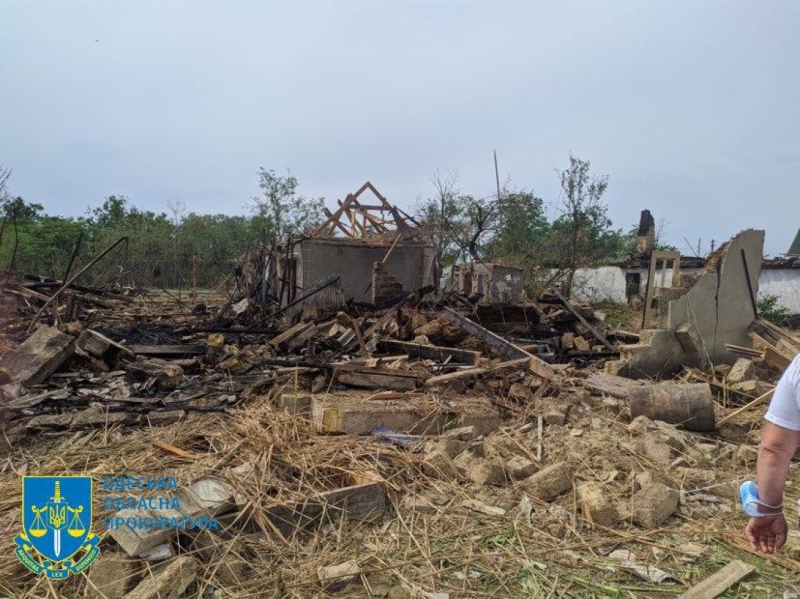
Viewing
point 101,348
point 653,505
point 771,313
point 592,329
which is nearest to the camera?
point 653,505

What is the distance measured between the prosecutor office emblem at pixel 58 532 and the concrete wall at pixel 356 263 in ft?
39.0

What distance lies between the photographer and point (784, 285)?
23.5 metres

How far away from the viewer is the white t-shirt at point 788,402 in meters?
2.09

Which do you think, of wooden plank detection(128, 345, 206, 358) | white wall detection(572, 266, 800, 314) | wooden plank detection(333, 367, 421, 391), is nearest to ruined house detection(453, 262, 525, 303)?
white wall detection(572, 266, 800, 314)

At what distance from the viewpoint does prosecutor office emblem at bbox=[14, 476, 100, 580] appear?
118 inches

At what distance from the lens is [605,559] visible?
11.0ft

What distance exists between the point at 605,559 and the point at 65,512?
3636 millimetres

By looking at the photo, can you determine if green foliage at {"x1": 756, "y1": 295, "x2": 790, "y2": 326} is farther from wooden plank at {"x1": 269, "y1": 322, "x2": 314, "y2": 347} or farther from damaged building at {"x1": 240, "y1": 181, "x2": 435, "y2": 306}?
wooden plank at {"x1": 269, "y1": 322, "x2": 314, "y2": 347}

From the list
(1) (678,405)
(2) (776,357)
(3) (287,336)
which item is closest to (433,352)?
(3) (287,336)

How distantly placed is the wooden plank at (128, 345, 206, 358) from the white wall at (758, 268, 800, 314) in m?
25.0

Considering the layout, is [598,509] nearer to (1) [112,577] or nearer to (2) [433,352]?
(1) [112,577]

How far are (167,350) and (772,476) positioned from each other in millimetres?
8261

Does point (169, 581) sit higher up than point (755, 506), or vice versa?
point (755, 506)

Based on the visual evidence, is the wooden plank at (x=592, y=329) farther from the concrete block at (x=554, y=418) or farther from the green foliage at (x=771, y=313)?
the green foliage at (x=771, y=313)
